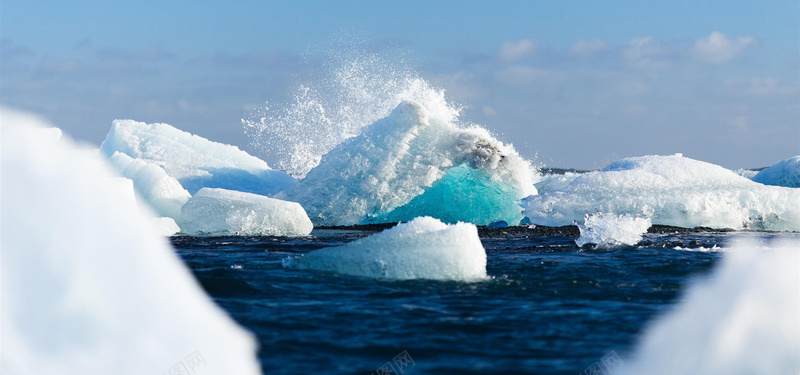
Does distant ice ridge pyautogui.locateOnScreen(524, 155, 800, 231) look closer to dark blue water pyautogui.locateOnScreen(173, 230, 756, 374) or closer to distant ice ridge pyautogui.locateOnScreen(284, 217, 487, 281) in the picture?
dark blue water pyautogui.locateOnScreen(173, 230, 756, 374)

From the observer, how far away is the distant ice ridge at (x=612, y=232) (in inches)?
601

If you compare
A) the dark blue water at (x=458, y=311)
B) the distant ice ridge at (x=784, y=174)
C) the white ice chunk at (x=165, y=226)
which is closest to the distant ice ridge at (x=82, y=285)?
the dark blue water at (x=458, y=311)

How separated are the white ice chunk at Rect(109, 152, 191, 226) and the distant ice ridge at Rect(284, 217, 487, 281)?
10640 millimetres

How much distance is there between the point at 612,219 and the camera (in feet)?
54.1

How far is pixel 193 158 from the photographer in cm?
2611

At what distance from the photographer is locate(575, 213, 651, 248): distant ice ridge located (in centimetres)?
1526

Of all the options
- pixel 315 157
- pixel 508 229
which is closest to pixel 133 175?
pixel 315 157

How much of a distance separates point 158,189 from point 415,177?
251 inches

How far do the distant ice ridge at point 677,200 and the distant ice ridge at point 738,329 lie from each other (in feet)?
34.7

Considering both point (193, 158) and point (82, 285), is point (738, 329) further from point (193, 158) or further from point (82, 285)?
point (193, 158)

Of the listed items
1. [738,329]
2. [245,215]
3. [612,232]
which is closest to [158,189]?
[245,215]

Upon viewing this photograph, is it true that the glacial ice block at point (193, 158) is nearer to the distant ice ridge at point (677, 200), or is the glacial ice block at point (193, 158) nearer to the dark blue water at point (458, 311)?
the distant ice ridge at point (677, 200)

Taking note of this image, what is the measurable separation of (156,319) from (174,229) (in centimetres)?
1247

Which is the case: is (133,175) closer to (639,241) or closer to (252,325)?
(639,241)
